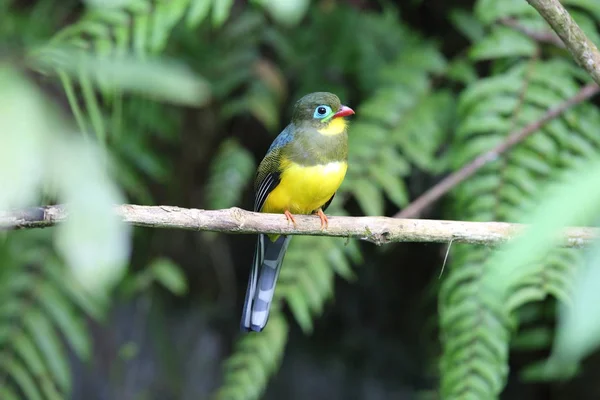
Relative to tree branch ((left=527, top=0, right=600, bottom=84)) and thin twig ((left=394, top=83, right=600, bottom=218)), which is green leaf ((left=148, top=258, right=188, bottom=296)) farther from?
tree branch ((left=527, top=0, right=600, bottom=84))

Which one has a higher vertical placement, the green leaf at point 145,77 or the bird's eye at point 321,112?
the bird's eye at point 321,112

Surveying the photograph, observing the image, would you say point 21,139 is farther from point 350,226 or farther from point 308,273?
point 308,273

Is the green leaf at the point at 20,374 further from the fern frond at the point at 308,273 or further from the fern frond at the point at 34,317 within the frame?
the fern frond at the point at 308,273

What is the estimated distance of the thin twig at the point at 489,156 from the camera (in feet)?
9.13

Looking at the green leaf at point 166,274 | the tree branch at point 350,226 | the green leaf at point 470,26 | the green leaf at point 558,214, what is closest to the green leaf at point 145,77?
the green leaf at point 558,214

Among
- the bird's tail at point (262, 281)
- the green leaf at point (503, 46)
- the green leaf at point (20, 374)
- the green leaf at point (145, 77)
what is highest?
the green leaf at point (503, 46)

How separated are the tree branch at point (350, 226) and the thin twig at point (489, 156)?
2.45 ft

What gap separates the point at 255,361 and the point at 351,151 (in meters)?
0.91

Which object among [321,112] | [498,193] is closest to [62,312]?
[321,112]

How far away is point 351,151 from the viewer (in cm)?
309

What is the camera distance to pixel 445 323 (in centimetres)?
271

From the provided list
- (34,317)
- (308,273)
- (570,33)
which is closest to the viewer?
(570,33)

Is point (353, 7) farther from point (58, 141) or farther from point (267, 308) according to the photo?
point (58, 141)

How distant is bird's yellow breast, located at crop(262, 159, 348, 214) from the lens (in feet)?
8.41
